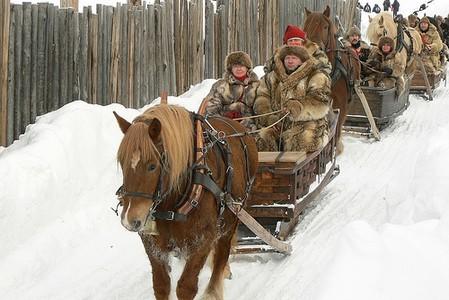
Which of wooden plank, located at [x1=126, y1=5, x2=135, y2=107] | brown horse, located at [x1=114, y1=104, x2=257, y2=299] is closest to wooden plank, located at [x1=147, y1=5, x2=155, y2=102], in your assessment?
wooden plank, located at [x1=126, y1=5, x2=135, y2=107]

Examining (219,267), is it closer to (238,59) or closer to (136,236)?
(136,236)

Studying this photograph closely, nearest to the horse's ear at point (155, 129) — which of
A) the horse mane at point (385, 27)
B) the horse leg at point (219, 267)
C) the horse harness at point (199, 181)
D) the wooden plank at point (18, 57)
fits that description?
the horse harness at point (199, 181)

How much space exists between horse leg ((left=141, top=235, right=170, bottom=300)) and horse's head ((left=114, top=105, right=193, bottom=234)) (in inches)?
10.3

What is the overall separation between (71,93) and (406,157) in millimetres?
5155

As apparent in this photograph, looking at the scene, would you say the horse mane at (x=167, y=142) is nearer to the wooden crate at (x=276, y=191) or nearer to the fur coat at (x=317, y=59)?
the wooden crate at (x=276, y=191)

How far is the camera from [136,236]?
6918 millimetres

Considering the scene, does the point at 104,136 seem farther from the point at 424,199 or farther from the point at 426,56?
the point at 426,56

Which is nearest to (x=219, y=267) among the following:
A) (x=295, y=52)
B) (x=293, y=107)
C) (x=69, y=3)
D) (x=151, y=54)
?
(x=293, y=107)

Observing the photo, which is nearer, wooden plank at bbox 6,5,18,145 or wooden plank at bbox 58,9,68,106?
wooden plank at bbox 6,5,18,145

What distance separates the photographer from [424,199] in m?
5.36

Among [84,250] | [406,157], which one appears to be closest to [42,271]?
[84,250]

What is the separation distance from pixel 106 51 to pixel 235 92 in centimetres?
258

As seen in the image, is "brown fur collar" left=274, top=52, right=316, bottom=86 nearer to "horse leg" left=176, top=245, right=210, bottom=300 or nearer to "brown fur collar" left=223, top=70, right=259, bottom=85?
"brown fur collar" left=223, top=70, right=259, bottom=85

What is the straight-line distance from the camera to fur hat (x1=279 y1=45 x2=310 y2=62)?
7016 millimetres
